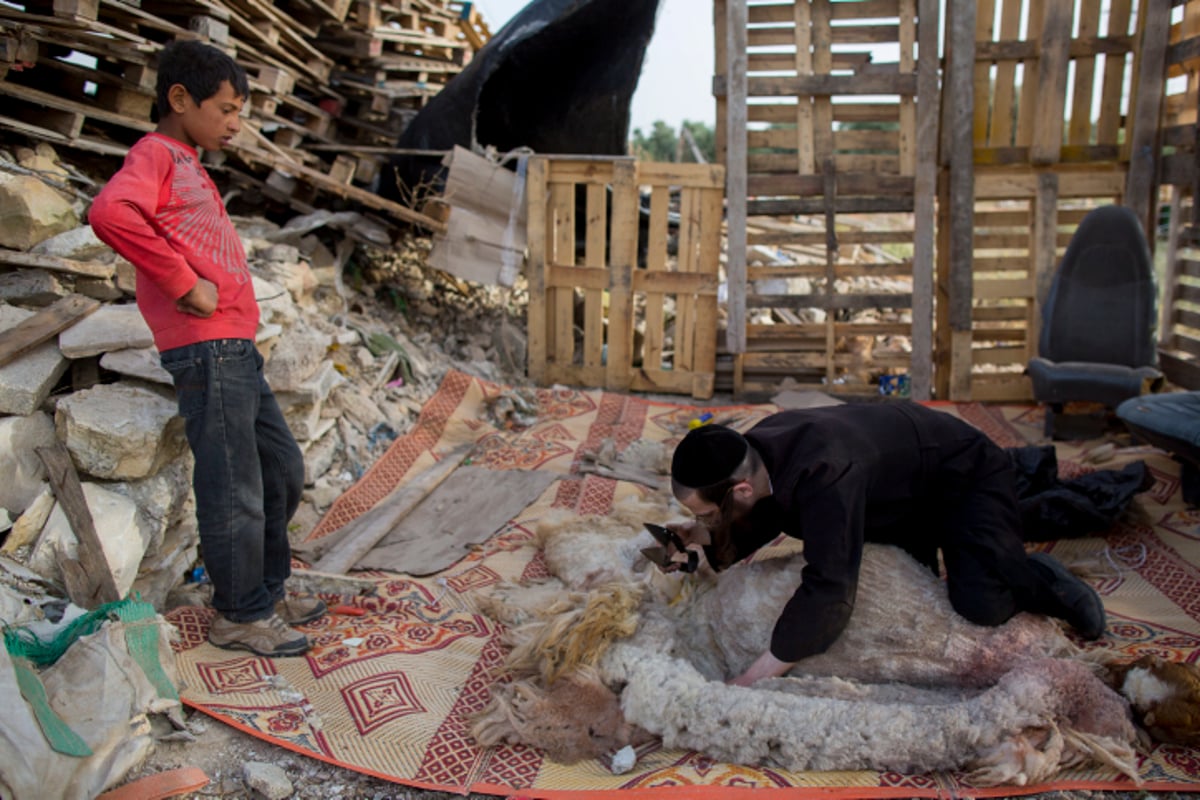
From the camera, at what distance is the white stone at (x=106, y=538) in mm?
3406

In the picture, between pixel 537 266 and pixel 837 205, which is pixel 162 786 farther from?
pixel 837 205

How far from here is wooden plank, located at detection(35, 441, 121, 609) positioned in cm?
338

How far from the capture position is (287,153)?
7.16 meters

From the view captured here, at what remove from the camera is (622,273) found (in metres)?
7.50

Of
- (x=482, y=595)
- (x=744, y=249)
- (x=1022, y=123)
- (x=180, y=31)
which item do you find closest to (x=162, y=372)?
(x=482, y=595)

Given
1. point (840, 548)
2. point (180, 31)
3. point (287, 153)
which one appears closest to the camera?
point (840, 548)

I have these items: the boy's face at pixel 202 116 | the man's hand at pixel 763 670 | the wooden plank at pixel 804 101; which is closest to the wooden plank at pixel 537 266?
the wooden plank at pixel 804 101

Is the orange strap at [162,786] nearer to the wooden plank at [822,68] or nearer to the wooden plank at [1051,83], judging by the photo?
the wooden plank at [822,68]

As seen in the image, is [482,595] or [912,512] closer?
[912,512]

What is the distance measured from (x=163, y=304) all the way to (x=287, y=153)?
4278 mm

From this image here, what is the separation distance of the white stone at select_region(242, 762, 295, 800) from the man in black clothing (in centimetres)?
145

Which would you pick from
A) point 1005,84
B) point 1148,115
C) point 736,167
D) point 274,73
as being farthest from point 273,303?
point 1148,115

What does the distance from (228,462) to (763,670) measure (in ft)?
6.65

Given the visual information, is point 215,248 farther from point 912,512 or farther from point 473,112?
point 473,112
